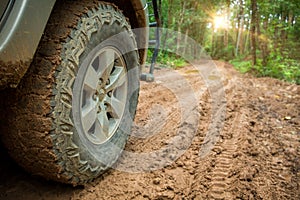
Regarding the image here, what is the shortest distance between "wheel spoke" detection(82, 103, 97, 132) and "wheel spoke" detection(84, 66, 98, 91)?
109 millimetres

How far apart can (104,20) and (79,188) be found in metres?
0.96

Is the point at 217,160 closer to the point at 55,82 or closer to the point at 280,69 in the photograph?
the point at 55,82

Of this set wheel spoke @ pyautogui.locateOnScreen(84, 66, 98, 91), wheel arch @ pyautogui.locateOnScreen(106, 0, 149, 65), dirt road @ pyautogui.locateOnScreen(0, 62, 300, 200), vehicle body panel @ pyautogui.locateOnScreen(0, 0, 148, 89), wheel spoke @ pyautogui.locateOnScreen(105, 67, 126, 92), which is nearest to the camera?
vehicle body panel @ pyautogui.locateOnScreen(0, 0, 148, 89)

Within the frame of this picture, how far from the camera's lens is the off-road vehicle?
2.99 feet

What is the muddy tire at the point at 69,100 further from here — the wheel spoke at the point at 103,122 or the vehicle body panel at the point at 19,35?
the vehicle body panel at the point at 19,35

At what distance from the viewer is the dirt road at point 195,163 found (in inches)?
56.6

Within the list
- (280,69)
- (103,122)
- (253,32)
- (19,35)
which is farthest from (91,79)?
(253,32)

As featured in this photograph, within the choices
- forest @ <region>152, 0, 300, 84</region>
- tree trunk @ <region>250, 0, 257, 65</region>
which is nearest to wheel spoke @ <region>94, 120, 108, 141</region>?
forest @ <region>152, 0, 300, 84</region>

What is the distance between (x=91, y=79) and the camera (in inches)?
53.1

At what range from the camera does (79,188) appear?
1.40 meters

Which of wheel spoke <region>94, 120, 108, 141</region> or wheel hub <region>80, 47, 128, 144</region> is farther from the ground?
wheel hub <region>80, 47, 128, 144</region>

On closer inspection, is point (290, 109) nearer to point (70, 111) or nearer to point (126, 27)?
point (126, 27)

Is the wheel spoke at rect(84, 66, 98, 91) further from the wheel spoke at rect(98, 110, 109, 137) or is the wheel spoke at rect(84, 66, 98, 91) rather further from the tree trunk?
the tree trunk

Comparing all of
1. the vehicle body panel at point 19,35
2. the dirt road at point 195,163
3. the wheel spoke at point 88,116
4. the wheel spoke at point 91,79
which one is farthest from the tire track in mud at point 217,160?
the vehicle body panel at point 19,35
